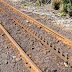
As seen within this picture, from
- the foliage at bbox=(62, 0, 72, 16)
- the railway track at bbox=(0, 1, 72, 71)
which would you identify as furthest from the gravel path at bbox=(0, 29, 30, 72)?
the foliage at bbox=(62, 0, 72, 16)

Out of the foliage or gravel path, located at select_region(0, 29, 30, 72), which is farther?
the foliage

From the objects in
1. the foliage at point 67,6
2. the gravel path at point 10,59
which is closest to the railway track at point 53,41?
the gravel path at point 10,59

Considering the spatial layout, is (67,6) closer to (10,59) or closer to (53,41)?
(53,41)

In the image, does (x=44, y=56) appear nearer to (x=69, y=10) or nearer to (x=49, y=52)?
(x=49, y=52)

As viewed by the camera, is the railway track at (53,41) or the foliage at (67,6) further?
the foliage at (67,6)

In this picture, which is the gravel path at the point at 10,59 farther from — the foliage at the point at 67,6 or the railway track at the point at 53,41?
the foliage at the point at 67,6

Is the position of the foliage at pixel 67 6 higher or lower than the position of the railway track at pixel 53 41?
higher

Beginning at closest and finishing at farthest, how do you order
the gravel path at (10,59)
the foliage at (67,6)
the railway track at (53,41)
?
the gravel path at (10,59) < the railway track at (53,41) < the foliage at (67,6)

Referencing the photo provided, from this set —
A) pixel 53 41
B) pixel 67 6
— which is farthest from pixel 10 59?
pixel 67 6

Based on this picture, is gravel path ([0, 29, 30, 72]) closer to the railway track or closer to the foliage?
the railway track

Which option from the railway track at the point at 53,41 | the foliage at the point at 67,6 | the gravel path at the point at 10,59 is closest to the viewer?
the gravel path at the point at 10,59

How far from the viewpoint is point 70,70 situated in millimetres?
3779

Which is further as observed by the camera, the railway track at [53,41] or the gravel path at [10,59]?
the railway track at [53,41]

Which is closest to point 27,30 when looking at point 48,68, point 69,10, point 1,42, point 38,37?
point 38,37
